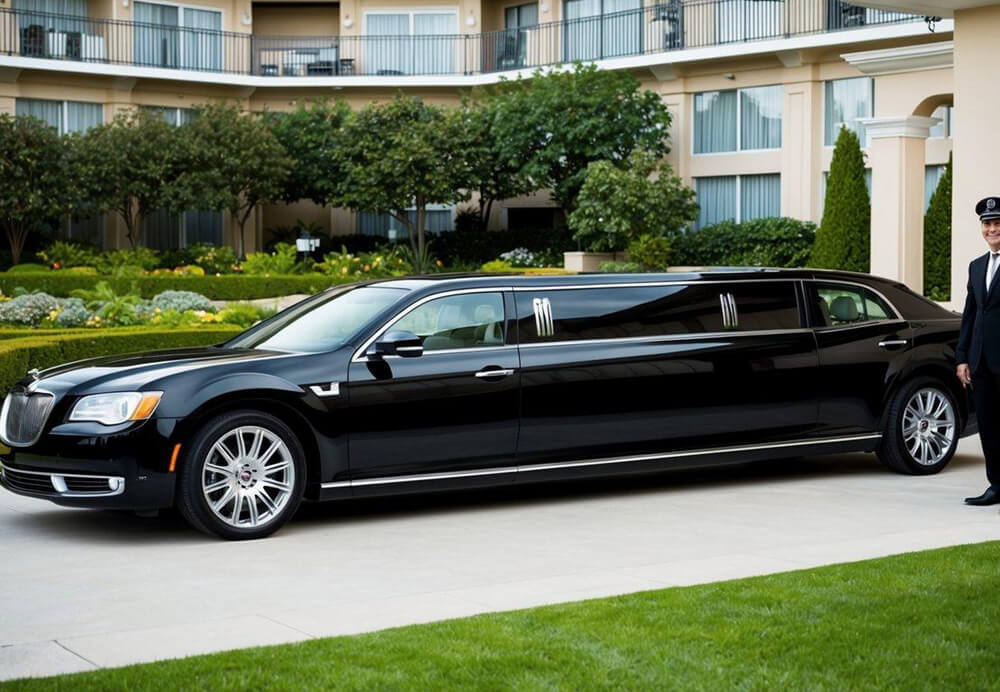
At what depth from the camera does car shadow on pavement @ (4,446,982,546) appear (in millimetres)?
8562

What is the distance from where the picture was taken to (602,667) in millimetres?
5133

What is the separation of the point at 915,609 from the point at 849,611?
0.29 metres

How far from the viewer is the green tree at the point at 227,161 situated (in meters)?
35.0

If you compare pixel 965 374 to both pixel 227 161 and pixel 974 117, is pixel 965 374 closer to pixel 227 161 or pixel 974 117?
pixel 974 117

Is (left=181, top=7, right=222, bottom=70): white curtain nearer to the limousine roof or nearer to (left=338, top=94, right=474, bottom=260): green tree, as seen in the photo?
(left=338, top=94, right=474, bottom=260): green tree

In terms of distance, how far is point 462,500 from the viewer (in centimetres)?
975

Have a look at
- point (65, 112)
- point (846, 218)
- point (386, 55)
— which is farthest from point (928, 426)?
point (386, 55)

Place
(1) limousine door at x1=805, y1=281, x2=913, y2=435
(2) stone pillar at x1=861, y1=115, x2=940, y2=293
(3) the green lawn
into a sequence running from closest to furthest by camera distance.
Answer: (3) the green lawn, (1) limousine door at x1=805, y1=281, x2=913, y2=435, (2) stone pillar at x1=861, y1=115, x2=940, y2=293

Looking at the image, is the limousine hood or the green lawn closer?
the green lawn

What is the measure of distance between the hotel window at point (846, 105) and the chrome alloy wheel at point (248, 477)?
86.4ft

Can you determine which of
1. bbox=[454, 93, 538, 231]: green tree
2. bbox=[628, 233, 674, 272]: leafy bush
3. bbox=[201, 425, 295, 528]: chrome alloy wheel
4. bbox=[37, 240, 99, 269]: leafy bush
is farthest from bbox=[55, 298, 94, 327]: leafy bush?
bbox=[454, 93, 538, 231]: green tree

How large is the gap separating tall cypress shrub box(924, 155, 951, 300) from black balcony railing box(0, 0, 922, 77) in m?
6.23

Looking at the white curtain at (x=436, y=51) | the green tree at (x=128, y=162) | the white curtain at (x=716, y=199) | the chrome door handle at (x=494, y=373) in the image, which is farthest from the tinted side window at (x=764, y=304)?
the white curtain at (x=436, y=51)

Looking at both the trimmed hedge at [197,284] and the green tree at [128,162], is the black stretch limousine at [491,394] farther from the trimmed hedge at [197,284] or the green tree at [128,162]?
the green tree at [128,162]
